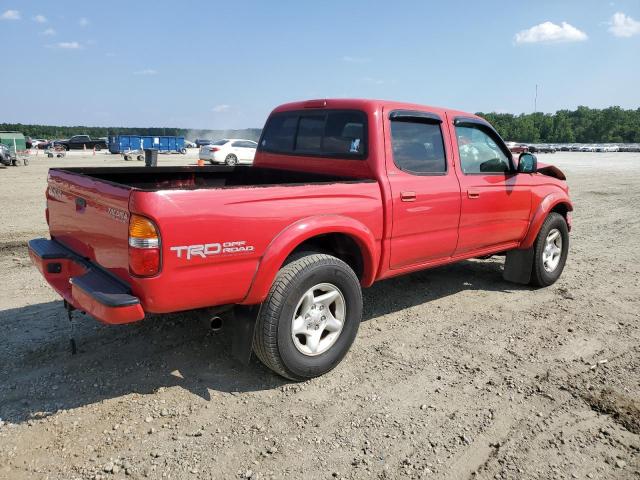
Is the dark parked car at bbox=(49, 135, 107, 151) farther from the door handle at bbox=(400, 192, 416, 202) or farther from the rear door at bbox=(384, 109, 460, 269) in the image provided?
the door handle at bbox=(400, 192, 416, 202)

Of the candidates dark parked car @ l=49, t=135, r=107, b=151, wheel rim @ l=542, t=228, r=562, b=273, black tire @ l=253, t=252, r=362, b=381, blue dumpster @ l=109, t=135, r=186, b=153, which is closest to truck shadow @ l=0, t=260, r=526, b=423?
black tire @ l=253, t=252, r=362, b=381

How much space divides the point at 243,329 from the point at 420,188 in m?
1.86

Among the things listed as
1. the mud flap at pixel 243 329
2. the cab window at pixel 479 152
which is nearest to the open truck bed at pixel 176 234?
the mud flap at pixel 243 329

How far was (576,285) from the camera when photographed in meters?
5.92

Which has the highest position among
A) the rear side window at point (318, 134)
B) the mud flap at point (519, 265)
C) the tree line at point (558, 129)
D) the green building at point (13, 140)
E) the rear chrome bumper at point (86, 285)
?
the tree line at point (558, 129)

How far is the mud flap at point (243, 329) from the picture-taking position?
10.7ft

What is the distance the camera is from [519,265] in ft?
18.7

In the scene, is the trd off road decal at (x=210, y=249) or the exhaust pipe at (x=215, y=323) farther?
the exhaust pipe at (x=215, y=323)

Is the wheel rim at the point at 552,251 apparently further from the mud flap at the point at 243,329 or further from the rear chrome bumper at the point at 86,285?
the rear chrome bumper at the point at 86,285

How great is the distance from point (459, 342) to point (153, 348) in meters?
2.50

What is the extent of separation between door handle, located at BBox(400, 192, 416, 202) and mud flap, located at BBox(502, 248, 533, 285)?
2.19 meters

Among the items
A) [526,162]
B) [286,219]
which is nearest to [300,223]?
[286,219]

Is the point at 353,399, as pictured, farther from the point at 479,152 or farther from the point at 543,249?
the point at 543,249

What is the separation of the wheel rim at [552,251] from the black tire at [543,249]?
0.11ft
